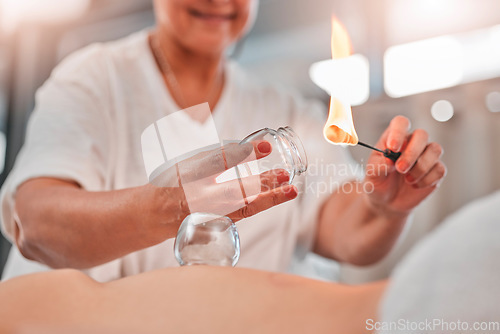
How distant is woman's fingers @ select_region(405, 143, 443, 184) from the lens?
1.65ft

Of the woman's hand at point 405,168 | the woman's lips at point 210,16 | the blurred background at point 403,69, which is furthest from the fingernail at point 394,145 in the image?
the blurred background at point 403,69

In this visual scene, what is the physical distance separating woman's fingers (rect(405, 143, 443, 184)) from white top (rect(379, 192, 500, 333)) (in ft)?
0.66

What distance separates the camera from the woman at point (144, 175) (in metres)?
0.48

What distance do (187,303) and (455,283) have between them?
0.52 feet

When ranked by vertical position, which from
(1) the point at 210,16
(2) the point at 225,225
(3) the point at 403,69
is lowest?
(3) the point at 403,69

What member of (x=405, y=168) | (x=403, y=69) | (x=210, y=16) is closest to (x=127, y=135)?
(x=210, y=16)

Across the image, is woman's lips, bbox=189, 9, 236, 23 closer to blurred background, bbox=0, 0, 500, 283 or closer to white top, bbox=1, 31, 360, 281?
white top, bbox=1, 31, 360, 281

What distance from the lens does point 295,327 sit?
1.05 feet

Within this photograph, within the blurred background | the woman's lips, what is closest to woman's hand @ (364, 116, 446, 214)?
the woman's lips

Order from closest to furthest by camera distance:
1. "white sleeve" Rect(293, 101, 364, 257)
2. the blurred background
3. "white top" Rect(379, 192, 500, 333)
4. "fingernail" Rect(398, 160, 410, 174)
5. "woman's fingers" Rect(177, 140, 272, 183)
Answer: "white top" Rect(379, 192, 500, 333)
"woman's fingers" Rect(177, 140, 272, 183)
"fingernail" Rect(398, 160, 410, 174)
"white sleeve" Rect(293, 101, 364, 257)
the blurred background

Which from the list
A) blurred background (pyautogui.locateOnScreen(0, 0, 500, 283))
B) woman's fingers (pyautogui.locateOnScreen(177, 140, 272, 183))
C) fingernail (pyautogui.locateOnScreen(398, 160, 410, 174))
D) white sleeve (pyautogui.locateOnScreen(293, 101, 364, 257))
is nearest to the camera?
woman's fingers (pyautogui.locateOnScreen(177, 140, 272, 183))

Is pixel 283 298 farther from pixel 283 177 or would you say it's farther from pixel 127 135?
pixel 127 135

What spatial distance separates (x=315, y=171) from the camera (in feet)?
1.92

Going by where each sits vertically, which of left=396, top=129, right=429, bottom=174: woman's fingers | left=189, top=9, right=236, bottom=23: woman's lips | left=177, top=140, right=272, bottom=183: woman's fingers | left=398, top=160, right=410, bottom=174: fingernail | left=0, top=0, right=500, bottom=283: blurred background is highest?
left=189, top=9, right=236, bottom=23: woman's lips
